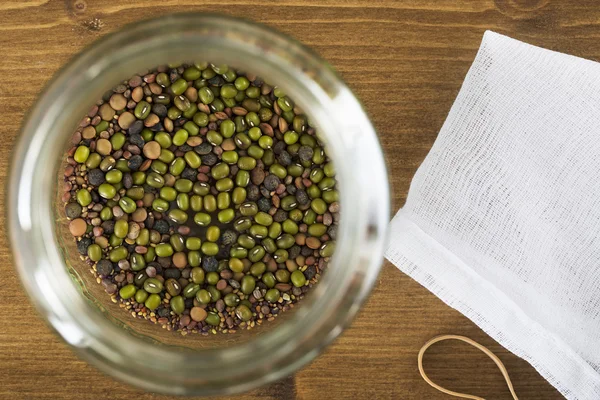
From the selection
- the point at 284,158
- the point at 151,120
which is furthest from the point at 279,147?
the point at 151,120

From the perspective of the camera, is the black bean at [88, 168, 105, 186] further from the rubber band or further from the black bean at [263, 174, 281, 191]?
the rubber band

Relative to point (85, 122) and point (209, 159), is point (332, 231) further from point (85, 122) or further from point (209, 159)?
point (85, 122)

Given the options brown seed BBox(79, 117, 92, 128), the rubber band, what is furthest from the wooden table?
brown seed BBox(79, 117, 92, 128)

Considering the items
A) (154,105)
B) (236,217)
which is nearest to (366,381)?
(236,217)

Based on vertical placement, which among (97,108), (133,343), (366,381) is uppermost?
(97,108)

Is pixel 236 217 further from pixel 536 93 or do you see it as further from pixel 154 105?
pixel 536 93
